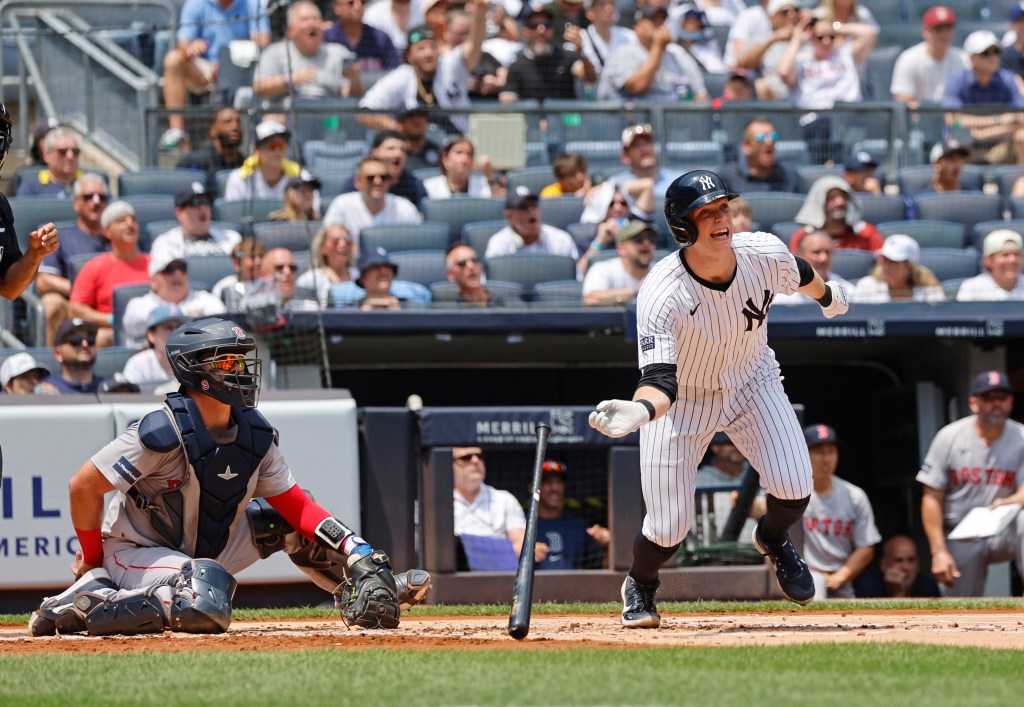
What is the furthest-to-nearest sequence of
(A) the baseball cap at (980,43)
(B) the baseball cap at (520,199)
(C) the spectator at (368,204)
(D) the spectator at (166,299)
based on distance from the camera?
1. (A) the baseball cap at (980,43)
2. (C) the spectator at (368,204)
3. (B) the baseball cap at (520,199)
4. (D) the spectator at (166,299)

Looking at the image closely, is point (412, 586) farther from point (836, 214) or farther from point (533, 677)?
point (836, 214)

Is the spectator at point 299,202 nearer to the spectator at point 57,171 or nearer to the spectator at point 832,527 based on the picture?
the spectator at point 57,171

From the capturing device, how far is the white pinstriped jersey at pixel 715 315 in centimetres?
556

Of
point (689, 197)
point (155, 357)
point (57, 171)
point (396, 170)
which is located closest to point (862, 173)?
point (396, 170)

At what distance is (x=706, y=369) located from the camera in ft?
18.8

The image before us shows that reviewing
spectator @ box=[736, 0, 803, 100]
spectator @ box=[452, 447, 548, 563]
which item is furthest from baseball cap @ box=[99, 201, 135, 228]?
spectator @ box=[736, 0, 803, 100]

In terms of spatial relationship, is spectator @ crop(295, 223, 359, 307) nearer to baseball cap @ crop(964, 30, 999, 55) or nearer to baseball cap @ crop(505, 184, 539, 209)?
baseball cap @ crop(505, 184, 539, 209)

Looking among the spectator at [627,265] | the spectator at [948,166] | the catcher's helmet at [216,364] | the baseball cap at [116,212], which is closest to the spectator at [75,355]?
the baseball cap at [116,212]

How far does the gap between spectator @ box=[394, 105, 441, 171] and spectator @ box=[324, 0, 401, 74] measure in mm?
1044

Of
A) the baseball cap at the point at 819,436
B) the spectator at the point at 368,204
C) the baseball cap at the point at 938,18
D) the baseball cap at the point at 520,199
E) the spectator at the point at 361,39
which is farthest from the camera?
the baseball cap at the point at 938,18

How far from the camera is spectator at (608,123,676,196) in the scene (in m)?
10.9

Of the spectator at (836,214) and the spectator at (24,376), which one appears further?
the spectator at (836,214)

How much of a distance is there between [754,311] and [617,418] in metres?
0.87

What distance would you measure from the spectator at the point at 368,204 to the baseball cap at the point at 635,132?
1.67 meters
